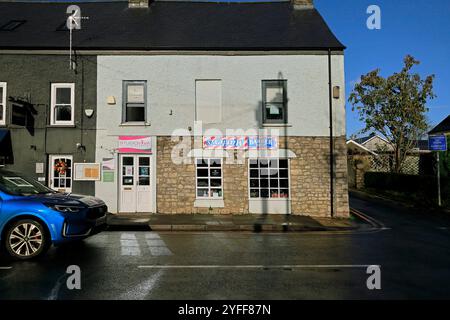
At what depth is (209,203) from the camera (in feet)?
44.8

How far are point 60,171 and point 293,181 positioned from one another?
30.7 ft

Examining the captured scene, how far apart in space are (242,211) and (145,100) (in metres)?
5.98

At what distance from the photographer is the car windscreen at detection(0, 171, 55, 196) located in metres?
6.82

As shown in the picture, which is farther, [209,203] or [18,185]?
[209,203]

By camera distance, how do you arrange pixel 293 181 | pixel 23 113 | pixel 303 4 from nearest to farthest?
pixel 23 113 < pixel 293 181 < pixel 303 4

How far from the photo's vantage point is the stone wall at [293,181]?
13.6 meters

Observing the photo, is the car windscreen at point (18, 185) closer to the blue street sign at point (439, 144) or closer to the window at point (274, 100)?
the window at point (274, 100)

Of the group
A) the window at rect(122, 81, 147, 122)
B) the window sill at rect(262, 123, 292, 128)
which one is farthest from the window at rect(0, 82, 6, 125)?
the window sill at rect(262, 123, 292, 128)

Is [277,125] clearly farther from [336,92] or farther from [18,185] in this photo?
[18,185]

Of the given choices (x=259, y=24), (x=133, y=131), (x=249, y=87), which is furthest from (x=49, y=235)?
(x=259, y=24)

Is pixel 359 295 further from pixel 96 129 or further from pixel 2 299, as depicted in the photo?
pixel 96 129


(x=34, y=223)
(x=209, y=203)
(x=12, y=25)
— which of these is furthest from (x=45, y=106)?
(x=34, y=223)

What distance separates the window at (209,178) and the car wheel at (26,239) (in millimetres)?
7637

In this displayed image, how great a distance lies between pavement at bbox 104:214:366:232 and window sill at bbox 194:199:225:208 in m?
0.60
